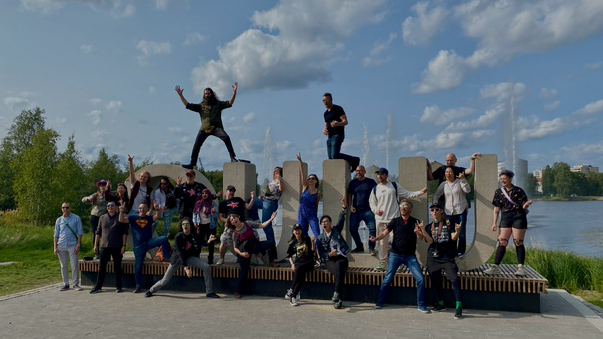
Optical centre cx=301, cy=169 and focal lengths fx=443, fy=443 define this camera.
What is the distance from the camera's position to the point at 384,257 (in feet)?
24.7

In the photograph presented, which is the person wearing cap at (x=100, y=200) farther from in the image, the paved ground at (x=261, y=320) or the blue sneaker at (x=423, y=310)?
the blue sneaker at (x=423, y=310)

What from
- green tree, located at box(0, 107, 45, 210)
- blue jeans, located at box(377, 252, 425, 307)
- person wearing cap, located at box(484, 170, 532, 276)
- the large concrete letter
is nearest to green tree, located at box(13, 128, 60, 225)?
green tree, located at box(0, 107, 45, 210)

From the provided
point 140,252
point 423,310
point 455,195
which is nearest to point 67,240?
point 140,252

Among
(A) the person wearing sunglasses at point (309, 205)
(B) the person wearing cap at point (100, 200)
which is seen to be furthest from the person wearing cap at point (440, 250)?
(B) the person wearing cap at point (100, 200)

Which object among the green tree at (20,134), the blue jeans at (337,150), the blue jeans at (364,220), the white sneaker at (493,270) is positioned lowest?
the white sneaker at (493,270)

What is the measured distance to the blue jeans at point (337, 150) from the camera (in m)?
8.30

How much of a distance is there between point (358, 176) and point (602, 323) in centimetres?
411

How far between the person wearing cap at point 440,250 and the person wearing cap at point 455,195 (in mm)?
174

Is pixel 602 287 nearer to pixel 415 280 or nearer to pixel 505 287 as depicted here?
pixel 505 287

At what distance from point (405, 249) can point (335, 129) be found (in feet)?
8.77

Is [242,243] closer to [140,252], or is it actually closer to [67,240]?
[140,252]

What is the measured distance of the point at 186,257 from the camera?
311 inches

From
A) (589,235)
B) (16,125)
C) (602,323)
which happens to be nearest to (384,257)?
(602,323)

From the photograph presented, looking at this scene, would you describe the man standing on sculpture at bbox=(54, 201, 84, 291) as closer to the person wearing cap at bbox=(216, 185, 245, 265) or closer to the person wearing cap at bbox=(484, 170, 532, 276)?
the person wearing cap at bbox=(216, 185, 245, 265)
